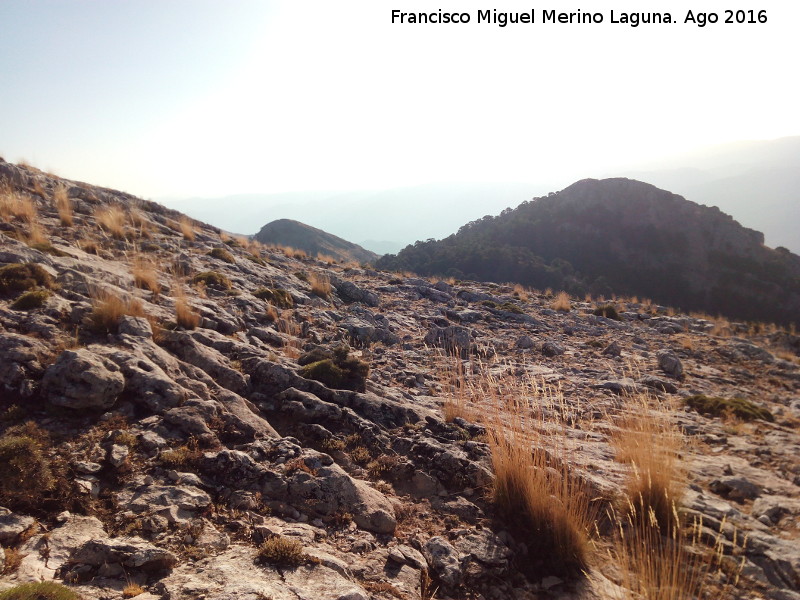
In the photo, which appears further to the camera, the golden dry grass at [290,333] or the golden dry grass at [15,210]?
the golden dry grass at [15,210]

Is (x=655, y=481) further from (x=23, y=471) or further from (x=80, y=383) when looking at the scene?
(x=80, y=383)

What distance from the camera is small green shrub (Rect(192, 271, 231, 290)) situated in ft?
37.1

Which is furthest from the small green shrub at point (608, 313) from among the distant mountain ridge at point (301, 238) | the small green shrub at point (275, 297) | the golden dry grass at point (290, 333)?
the distant mountain ridge at point (301, 238)

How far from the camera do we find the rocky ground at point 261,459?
11.1ft

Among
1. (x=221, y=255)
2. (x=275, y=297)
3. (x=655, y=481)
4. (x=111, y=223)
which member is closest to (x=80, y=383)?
(x=655, y=481)

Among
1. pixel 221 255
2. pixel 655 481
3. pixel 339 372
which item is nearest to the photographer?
pixel 655 481

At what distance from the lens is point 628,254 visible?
211 ft

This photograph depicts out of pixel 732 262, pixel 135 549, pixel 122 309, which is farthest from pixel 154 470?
pixel 732 262

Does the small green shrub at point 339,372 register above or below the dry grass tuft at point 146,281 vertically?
below

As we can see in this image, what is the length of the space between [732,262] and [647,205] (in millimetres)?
15961

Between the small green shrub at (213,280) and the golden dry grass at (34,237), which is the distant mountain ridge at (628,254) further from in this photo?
the golden dry grass at (34,237)

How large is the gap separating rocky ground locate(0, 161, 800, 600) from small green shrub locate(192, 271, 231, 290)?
1131 millimetres

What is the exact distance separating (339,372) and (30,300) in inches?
183

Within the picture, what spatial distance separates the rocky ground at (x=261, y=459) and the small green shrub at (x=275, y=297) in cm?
194
